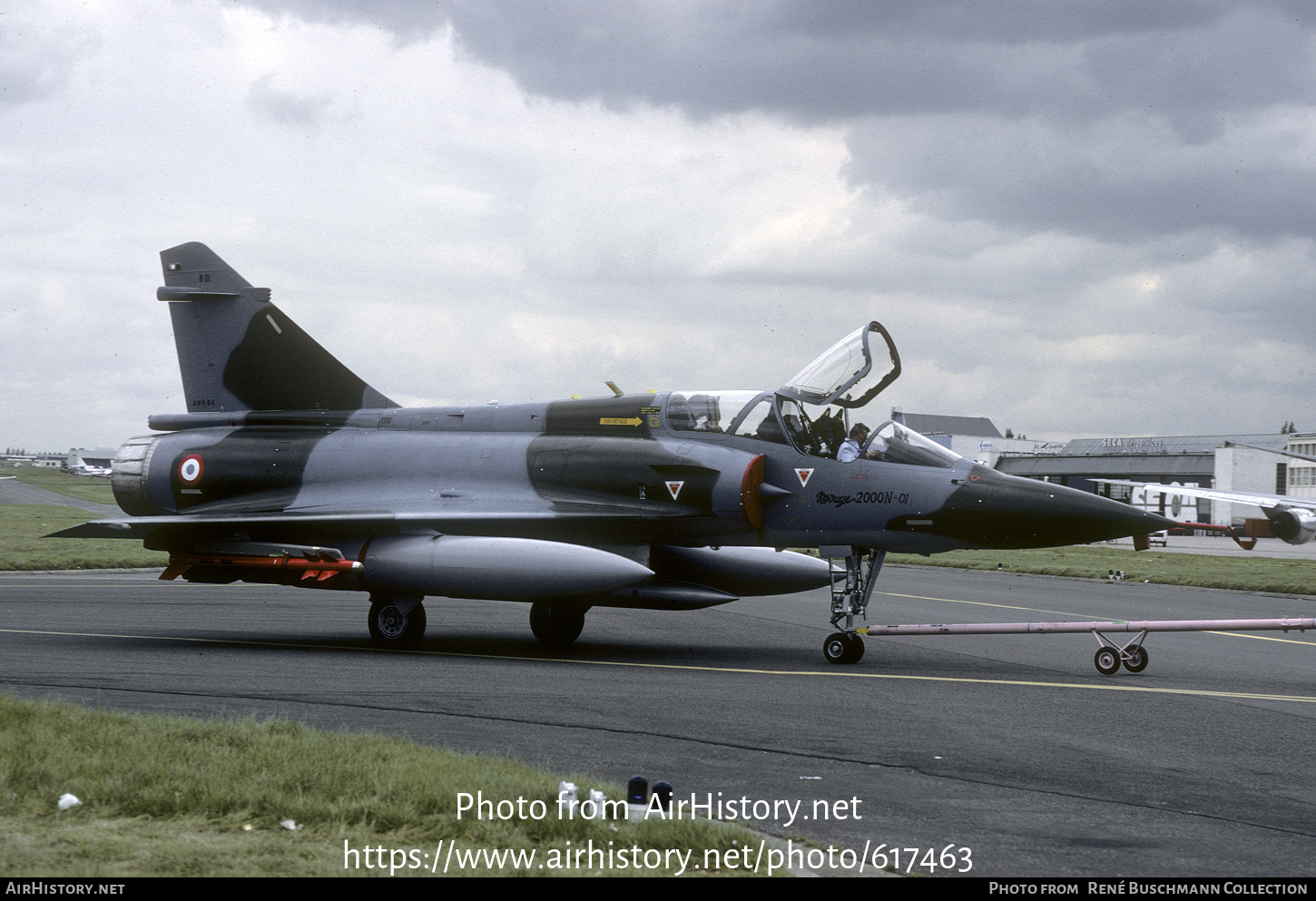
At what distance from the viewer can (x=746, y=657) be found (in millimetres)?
13844

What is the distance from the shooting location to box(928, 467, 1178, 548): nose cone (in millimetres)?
12328

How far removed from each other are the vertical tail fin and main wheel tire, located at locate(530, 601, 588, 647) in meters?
4.43

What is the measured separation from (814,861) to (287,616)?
14881 mm

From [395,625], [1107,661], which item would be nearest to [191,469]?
[395,625]

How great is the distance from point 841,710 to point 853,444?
14.8ft

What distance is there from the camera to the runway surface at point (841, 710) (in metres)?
6.06

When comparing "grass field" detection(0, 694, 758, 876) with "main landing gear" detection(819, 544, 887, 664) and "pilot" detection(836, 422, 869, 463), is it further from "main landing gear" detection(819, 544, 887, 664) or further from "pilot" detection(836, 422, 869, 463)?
"pilot" detection(836, 422, 869, 463)

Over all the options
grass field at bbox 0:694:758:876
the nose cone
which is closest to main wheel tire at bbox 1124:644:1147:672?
the nose cone

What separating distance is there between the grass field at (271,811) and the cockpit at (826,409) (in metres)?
7.54

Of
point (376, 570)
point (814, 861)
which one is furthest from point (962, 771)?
point (376, 570)

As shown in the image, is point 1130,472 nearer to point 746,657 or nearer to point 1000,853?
point 746,657

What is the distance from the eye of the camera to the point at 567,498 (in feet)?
47.8

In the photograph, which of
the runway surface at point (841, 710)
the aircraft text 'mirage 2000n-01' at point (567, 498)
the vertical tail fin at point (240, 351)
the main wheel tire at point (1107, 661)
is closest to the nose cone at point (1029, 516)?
the aircraft text 'mirage 2000n-01' at point (567, 498)

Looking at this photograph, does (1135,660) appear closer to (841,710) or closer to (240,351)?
(841,710)
